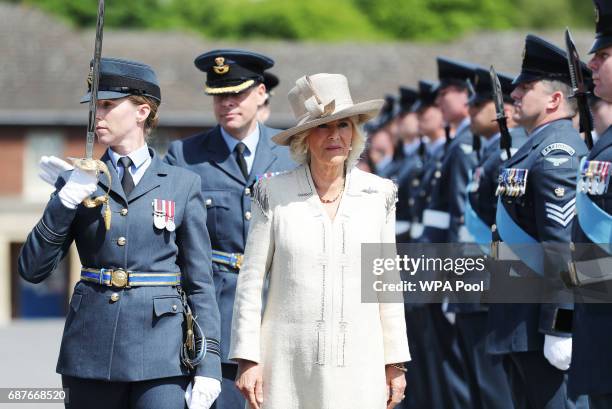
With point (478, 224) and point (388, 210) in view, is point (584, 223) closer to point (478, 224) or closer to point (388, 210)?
point (388, 210)

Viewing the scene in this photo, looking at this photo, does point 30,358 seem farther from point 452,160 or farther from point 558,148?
point 558,148

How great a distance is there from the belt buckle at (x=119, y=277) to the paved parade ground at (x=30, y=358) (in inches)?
137

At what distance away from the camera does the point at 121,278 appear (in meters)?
5.68

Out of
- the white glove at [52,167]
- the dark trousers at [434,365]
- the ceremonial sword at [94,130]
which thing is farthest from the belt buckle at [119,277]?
the dark trousers at [434,365]

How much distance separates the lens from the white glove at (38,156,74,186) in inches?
224

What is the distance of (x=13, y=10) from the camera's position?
4594cm

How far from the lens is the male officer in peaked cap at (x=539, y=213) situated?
7039 mm

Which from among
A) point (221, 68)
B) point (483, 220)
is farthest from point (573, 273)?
point (483, 220)

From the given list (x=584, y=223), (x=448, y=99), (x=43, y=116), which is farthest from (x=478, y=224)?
(x=43, y=116)

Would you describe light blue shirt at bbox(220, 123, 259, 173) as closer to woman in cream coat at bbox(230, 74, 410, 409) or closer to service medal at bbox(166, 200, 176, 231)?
service medal at bbox(166, 200, 176, 231)

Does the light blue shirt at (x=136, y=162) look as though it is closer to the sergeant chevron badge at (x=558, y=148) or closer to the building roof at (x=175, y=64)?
the sergeant chevron badge at (x=558, y=148)

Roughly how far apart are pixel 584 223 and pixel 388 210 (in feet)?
3.07

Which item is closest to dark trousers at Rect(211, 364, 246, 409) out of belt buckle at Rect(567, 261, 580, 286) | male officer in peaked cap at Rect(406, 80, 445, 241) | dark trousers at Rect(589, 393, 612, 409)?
belt buckle at Rect(567, 261, 580, 286)

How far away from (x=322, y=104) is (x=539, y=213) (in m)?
1.98
